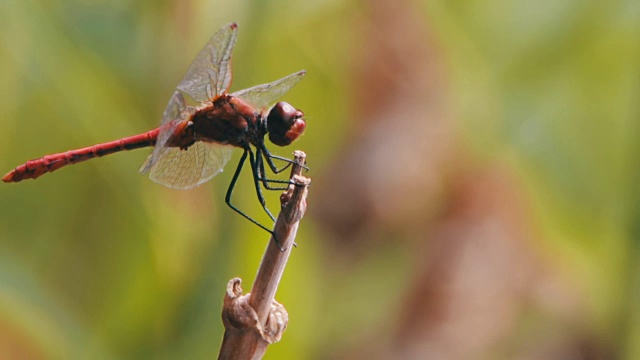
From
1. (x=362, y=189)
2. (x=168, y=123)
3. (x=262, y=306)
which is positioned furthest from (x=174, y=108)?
(x=362, y=189)

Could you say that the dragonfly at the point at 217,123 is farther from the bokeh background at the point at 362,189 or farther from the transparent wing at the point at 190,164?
the bokeh background at the point at 362,189

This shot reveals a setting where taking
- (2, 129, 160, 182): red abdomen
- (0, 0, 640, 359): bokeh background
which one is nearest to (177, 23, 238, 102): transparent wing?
(2, 129, 160, 182): red abdomen

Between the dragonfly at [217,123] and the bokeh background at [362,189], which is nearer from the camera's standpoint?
the dragonfly at [217,123]

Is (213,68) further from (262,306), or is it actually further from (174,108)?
(262,306)

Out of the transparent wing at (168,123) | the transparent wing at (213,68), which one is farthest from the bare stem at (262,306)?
the transparent wing at (213,68)

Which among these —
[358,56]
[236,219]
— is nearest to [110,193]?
[236,219]
